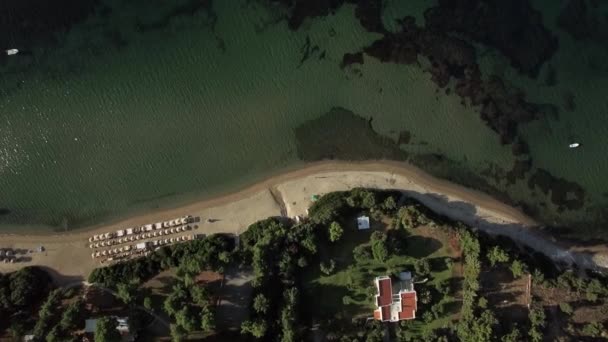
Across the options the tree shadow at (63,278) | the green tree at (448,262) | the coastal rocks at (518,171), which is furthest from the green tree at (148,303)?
the coastal rocks at (518,171)

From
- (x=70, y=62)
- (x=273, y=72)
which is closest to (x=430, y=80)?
(x=273, y=72)

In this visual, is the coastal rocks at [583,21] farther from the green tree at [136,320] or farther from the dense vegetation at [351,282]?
the green tree at [136,320]

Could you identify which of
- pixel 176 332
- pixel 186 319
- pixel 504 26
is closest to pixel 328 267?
pixel 186 319

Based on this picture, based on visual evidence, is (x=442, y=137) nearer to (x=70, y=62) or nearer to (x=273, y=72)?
(x=273, y=72)

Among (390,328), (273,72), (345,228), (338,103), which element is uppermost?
(273,72)

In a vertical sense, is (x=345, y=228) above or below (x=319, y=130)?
below

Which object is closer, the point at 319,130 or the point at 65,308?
the point at 65,308

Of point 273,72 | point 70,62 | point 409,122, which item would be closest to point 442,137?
point 409,122
